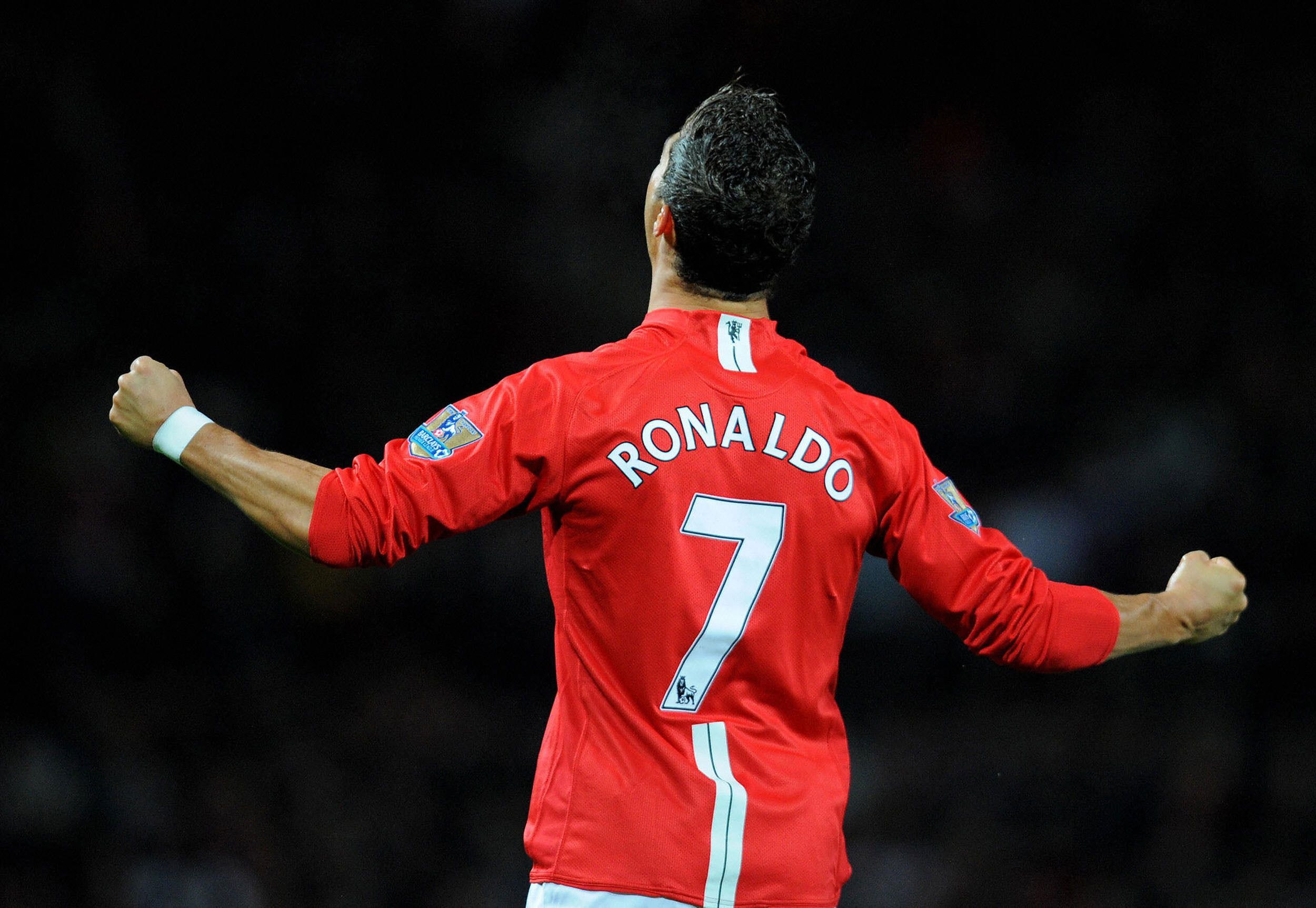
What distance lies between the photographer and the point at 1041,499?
4285mm

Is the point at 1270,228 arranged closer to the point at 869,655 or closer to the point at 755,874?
the point at 869,655

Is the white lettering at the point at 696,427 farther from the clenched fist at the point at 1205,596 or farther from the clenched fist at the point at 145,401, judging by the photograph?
the clenched fist at the point at 1205,596

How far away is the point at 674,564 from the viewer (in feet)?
5.13

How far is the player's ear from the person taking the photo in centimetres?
170

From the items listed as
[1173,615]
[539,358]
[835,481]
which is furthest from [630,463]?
[539,358]

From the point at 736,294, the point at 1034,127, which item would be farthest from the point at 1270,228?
the point at 736,294

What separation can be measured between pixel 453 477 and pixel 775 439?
419 mm

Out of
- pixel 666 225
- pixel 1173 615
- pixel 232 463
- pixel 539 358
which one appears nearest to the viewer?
pixel 232 463

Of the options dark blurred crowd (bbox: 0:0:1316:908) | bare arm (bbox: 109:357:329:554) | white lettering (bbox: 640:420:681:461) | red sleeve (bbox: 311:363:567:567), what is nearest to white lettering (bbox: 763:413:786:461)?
white lettering (bbox: 640:420:681:461)

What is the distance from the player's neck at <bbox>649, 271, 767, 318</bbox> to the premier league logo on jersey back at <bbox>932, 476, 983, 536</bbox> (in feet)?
1.16

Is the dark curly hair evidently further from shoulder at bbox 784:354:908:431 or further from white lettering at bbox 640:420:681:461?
white lettering at bbox 640:420:681:461

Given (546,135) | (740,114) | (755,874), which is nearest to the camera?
(755,874)

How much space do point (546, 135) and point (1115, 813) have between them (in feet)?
9.89

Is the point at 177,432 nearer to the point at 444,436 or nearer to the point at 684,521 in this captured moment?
the point at 444,436
